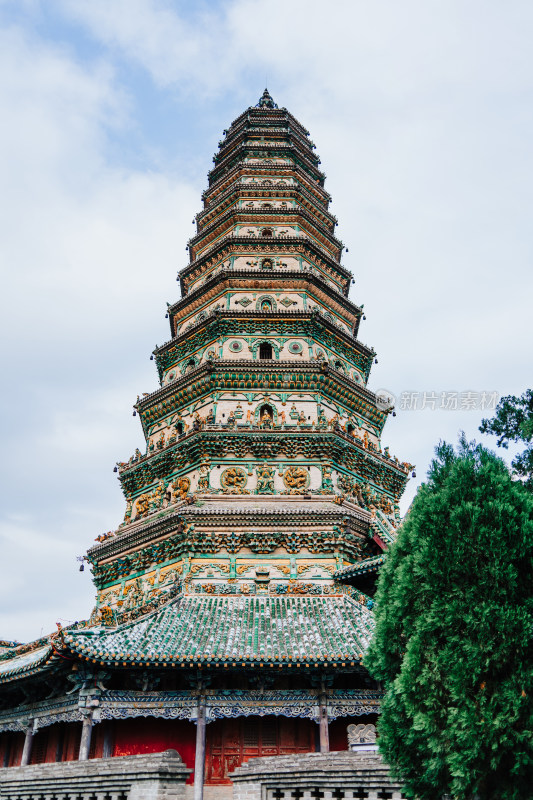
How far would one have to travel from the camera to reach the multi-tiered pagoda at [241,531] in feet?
47.0

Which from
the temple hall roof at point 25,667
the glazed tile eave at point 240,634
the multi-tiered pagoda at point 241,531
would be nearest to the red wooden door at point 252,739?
the multi-tiered pagoda at point 241,531

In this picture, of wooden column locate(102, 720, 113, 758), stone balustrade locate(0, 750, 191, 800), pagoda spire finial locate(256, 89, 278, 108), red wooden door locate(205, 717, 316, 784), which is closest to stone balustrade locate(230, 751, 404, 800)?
stone balustrade locate(0, 750, 191, 800)

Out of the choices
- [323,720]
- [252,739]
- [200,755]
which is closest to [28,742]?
[200,755]

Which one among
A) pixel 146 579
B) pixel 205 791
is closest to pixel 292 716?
pixel 205 791

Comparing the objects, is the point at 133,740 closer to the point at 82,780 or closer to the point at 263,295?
the point at 82,780

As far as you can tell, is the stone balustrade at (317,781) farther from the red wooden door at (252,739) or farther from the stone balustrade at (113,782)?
the red wooden door at (252,739)

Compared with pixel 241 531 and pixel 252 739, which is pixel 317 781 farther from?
pixel 241 531

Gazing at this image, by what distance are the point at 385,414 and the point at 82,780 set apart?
57.4ft

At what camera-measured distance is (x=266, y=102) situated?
119 feet

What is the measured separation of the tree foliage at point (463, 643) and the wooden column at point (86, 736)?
26.1 feet

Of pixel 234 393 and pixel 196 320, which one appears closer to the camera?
pixel 234 393

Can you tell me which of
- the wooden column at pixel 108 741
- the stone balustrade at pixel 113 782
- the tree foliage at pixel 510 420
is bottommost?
the stone balustrade at pixel 113 782

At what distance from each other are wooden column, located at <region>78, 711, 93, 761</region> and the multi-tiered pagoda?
47 mm

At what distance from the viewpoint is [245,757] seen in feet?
47.7
